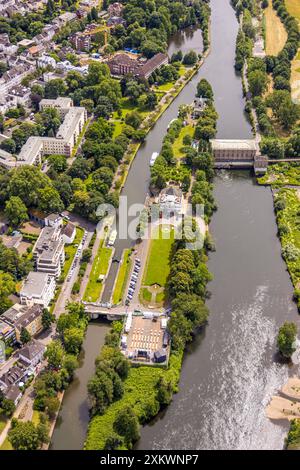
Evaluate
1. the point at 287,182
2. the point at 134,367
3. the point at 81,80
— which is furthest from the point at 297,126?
the point at 134,367

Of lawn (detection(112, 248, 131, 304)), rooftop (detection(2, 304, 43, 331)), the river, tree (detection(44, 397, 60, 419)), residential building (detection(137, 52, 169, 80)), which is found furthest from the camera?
residential building (detection(137, 52, 169, 80))

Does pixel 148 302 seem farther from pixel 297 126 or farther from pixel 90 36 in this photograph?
pixel 90 36

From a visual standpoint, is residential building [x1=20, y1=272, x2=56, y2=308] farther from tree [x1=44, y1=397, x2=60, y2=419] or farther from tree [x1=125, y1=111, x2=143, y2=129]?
tree [x1=125, y1=111, x2=143, y2=129]

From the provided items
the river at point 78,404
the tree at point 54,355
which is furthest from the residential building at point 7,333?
the river at point 78,404

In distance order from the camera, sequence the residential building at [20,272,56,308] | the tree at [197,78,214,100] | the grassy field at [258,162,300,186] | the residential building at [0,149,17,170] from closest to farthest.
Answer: the residential building at [20,272,56,308], the residential building at [0,149,17,170], the grassy field at [258,162,300,186], the tree at [197,78,214,100]

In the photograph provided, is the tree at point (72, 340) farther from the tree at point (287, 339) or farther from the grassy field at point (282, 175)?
the grassy field at point (282, 175)

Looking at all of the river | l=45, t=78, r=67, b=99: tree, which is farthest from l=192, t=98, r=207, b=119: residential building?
the river
